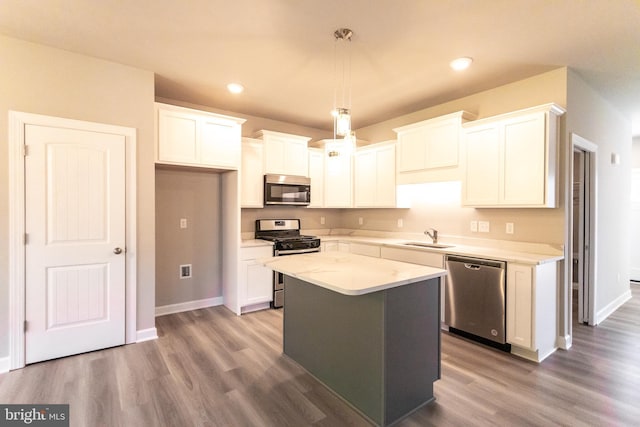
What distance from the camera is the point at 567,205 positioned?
2.97m

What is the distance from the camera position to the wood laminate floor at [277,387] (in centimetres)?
198

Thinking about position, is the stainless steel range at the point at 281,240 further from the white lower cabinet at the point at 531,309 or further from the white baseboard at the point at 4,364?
the white baseboard at the point at 4,364

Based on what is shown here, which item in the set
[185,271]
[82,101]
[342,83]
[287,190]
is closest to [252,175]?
[287,190]

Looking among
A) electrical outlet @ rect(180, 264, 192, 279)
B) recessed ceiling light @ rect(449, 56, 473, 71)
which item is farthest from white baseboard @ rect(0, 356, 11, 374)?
recessed ceiling light @ rect(449, 56, 473, 71)

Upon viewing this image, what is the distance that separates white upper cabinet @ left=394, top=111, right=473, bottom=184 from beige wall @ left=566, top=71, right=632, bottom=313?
3.32ft

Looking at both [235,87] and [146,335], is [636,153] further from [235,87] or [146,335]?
[146,335]

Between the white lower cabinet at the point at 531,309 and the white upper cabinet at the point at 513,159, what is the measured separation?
64 centimetres

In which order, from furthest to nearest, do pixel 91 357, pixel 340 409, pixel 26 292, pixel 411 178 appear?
1. pixel 411 178
2. pixel 91 357
3. pixel 26 292
4. pixel 340 409

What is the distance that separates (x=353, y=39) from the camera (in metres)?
2.49

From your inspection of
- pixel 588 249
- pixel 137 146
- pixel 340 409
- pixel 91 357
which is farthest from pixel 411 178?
pixel 91 357

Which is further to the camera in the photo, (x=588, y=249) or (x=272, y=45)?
(x=588, y=249)

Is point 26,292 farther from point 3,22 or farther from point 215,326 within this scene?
point 3,22

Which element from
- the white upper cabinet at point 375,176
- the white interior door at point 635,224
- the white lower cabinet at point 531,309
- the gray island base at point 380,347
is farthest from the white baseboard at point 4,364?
the white interior door at point 635,224

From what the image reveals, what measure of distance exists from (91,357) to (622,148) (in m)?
6.72
